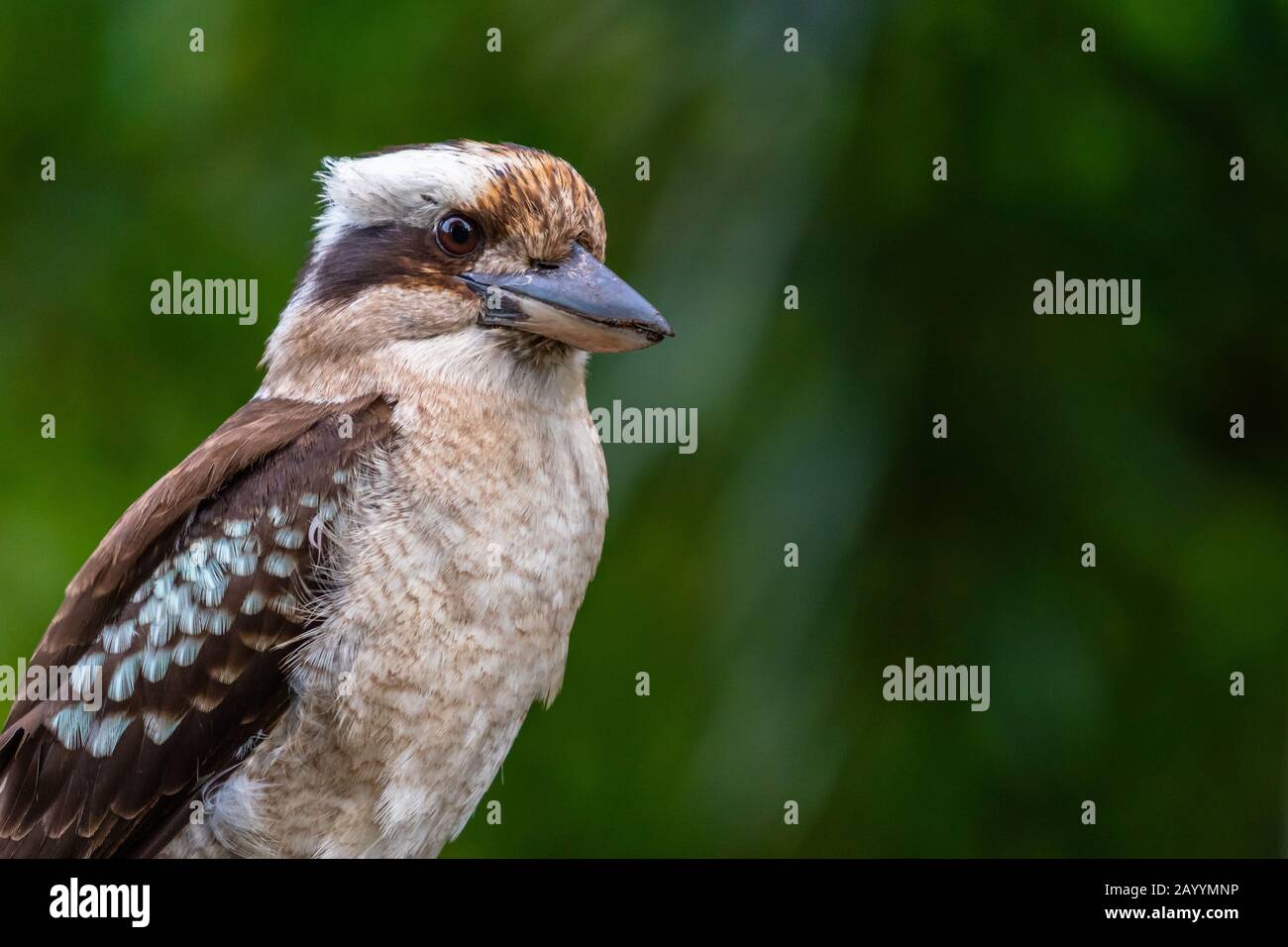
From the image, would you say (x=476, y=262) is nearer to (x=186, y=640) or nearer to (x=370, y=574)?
(x=370, y=574)

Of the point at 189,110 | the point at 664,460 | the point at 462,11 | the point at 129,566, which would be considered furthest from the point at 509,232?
the point at 189,110

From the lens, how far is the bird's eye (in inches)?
95.0

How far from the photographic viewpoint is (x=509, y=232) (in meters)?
2.40

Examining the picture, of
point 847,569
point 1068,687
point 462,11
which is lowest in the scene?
point 1068,687

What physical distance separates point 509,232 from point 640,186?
1.18 meters

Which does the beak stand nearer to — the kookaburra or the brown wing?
the kookaburra

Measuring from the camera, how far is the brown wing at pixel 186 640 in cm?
229

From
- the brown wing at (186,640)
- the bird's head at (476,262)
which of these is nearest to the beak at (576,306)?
the bird's head at (476,262)

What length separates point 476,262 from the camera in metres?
2.41

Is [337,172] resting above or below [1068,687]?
above

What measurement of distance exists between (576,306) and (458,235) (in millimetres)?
236

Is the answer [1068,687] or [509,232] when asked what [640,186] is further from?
[1068,687]

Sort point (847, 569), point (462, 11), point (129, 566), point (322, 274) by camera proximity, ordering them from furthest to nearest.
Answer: point (462, 11) → point (847, 569) → point (322, 274) → point (129, 566)

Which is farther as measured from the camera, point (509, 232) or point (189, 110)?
point (189, 110)
